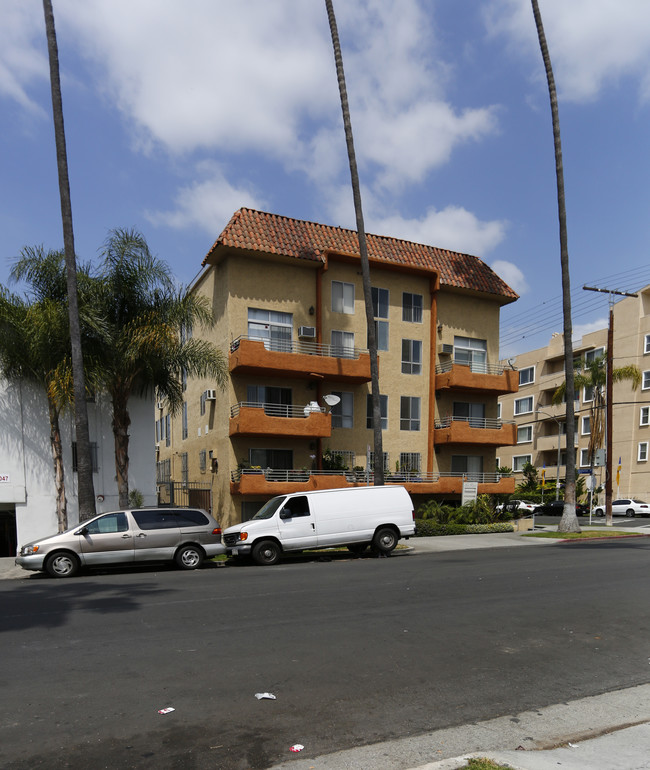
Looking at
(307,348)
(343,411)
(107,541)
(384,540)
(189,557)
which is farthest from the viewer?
(343,411)

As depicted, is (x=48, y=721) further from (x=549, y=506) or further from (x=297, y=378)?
(x=549, y=506)

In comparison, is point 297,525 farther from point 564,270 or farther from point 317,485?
point 564,270

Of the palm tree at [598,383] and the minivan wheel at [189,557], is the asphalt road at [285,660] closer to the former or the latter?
the minivan wheel at [189,557]

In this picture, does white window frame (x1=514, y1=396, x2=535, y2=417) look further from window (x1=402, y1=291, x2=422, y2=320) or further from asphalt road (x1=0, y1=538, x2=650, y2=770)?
asphalt road (x1=0, y1=538, x2=650, y2=770)

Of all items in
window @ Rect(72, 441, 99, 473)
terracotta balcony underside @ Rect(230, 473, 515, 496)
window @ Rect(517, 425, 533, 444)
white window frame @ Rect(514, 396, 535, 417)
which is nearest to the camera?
window @ Rect(72, 441, 99, 473)

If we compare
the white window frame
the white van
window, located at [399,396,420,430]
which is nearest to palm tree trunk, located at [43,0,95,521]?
the white van

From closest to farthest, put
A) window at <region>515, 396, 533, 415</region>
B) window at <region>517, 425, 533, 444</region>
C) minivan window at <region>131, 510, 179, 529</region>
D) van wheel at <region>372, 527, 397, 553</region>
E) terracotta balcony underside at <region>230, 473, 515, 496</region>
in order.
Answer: minivan window at <region>131, 510, 179, 529</region>, van wheel at <region>372, 527, 397, 553</region>, terracotta balcony underside at <region>230, 473, 515, 496</region>, window at <region>517, 425, 533, 444</region>, window at <region>515, 396, 533, 415</region>

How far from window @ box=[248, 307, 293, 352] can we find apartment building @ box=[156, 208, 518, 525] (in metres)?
0.05

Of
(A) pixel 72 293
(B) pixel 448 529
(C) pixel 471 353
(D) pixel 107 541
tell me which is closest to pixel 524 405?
(C) pixel 471 353

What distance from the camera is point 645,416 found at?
5225cm

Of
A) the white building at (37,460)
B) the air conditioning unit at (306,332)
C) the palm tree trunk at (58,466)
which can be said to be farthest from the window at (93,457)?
the air conditioning unit at (306,332)

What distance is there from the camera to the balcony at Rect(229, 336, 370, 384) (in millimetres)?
26219

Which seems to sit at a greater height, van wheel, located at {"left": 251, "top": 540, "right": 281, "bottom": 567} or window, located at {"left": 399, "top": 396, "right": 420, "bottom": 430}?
window, located at {"left": 399, "top": 396, "right": 420, "bottom": 430}

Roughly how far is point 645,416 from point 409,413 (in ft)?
99.3
